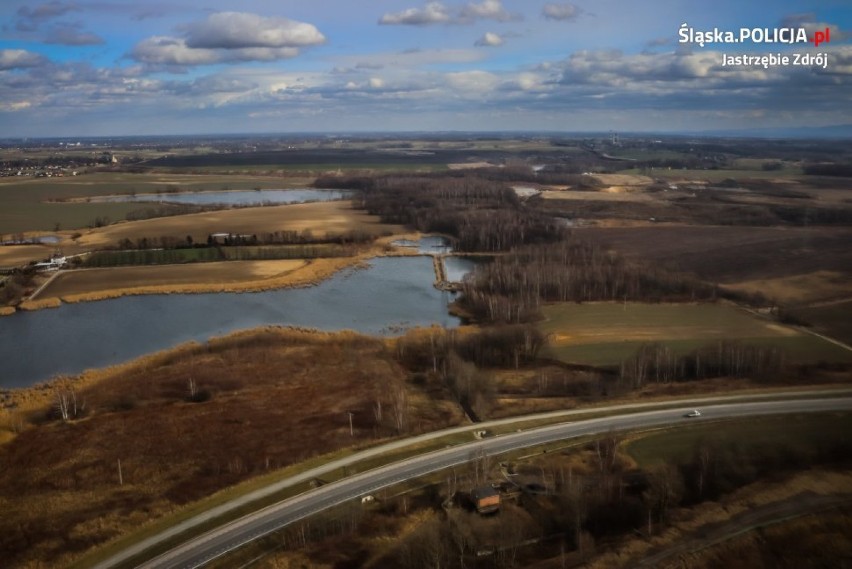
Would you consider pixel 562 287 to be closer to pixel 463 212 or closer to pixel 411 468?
pixel 411 468

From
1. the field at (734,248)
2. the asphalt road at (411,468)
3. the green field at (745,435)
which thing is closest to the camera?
the asphalt road at (411,468)

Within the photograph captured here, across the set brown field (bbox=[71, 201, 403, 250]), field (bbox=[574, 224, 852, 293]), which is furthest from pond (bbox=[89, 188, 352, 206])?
field (bbox=[574, 224, 852, 293])

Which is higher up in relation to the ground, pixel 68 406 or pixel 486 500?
pixel 68 406

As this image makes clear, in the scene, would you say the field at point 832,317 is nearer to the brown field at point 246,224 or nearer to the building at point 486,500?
the building at point 486,500

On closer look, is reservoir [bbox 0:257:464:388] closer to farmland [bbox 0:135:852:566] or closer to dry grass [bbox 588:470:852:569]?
farmland [bbox 0:135:852:566]

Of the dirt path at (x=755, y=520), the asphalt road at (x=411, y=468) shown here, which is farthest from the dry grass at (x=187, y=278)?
the dirt path at (x=755, y=520)

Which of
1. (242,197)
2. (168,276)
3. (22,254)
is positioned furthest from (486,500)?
(242,197)

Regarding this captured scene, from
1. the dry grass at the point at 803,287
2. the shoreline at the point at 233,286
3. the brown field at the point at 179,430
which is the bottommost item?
the brown field at the point at 179,430
